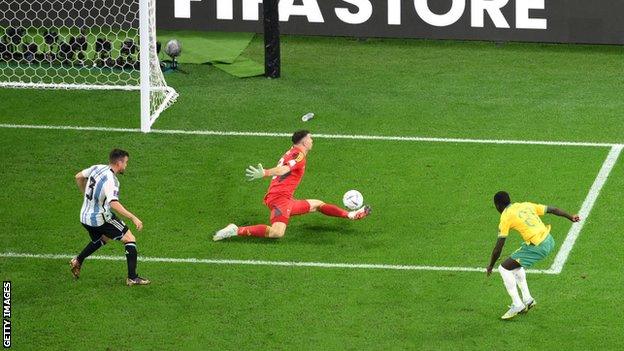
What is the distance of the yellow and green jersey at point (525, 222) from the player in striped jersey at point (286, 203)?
10.6 feet

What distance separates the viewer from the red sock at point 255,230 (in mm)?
17047

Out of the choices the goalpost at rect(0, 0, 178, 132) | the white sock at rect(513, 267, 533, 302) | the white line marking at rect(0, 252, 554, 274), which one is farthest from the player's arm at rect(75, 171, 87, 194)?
the goalpost at rect(0, 0, 178, 132)

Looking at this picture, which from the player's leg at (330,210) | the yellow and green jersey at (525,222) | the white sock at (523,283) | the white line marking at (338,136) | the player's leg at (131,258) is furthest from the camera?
the white line marking at (338,136)

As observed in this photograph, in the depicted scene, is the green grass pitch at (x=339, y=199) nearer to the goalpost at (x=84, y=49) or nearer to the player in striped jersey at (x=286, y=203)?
the player in striped jersey at (x=286, y=203)

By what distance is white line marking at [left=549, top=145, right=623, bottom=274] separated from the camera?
16438 millimetres

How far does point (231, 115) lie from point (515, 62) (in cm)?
587

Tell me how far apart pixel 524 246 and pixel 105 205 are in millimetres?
4383

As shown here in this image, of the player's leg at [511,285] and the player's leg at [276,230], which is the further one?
the player's leg at [276,230]

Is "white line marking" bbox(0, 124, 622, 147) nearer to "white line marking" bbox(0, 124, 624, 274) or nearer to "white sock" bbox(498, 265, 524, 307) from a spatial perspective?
"white line marking" bbox(0, 124, 624, 274)

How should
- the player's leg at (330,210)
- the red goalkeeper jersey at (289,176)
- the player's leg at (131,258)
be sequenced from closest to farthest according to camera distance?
1. the player's leg at (131,258)
2. the red goalkeeper jersey at (289,176)
3. the player's leg at (330,210)

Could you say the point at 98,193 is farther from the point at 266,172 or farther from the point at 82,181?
the point at 266,172

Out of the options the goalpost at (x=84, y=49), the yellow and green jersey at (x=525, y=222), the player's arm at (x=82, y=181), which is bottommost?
the yellow and green jersey at (x=525, y=222)

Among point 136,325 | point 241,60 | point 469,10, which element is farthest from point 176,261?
point 469,10

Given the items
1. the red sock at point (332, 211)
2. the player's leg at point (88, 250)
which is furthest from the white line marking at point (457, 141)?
the red sock at point (332, 211)
